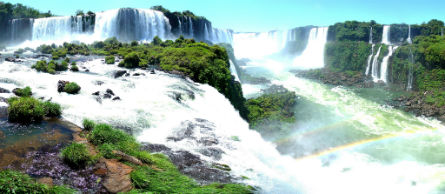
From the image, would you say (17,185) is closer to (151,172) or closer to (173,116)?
(151,172)

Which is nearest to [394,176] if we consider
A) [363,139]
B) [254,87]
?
[363,139]

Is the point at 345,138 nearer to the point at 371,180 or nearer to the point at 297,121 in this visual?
the point at 297,121

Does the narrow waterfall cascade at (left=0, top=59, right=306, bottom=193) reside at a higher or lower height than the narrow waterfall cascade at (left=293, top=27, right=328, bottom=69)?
lower

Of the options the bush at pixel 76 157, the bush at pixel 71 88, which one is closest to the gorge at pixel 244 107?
the bush at pixel 71 88

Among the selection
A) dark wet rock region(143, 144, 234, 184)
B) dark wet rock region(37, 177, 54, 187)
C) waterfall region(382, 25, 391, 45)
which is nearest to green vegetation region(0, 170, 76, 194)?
dark wet rock region(37, 177, 54, 187)

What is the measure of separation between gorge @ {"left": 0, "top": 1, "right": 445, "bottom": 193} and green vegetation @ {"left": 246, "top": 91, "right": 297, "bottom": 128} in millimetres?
436

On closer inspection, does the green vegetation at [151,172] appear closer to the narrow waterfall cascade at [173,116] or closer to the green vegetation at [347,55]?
the narrow waterfall cascade at [173,116]

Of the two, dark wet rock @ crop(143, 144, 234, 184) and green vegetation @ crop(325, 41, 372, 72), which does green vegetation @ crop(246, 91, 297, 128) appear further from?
green vegetation @ crop(325, 41, 372, 72)

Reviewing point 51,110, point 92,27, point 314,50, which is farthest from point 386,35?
point 51,110

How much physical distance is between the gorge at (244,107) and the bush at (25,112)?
0.37 meters

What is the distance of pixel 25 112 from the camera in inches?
400

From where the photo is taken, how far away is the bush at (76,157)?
7.37 metres

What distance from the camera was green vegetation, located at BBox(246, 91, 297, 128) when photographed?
95.2 feet

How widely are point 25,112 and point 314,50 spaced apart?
277ft
